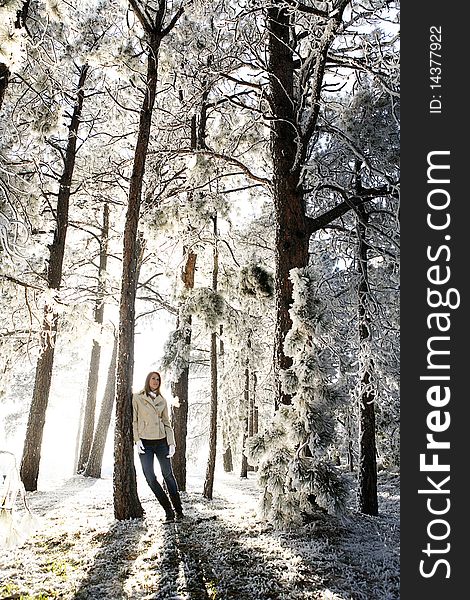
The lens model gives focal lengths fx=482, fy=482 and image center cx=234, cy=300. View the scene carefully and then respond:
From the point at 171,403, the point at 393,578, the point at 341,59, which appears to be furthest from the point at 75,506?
the point at 341,59

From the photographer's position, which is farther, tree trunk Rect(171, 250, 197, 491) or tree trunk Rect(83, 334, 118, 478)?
tree trunk Rect(83, 334, 118, 478)

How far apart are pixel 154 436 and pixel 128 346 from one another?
1437 mm

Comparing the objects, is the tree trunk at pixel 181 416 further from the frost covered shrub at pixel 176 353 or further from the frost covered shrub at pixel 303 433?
the frost covered shrub at pixel 303 433

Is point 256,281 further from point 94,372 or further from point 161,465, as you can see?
point 94,372

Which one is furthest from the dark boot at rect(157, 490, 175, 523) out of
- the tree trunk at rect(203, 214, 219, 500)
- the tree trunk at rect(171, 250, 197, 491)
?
the tree trunk at rect(171, 250, 197, 491)

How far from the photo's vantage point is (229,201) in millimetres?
10188

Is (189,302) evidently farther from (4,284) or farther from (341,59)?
(341,59)

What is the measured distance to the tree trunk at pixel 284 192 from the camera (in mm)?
6605

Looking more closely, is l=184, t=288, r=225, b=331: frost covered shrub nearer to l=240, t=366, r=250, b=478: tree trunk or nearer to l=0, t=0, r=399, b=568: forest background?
l=0, t=0, r=399, b=568: forest background

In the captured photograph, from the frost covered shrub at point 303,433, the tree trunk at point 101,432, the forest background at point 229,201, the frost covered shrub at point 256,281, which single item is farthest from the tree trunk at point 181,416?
the tree trunk at point 101,432

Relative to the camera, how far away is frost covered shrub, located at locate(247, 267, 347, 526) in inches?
212

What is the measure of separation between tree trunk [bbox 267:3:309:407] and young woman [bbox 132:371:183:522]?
71.4 inches

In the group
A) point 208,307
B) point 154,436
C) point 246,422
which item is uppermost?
point 208,307

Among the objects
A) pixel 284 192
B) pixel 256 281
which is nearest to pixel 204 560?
pixel 284 192
